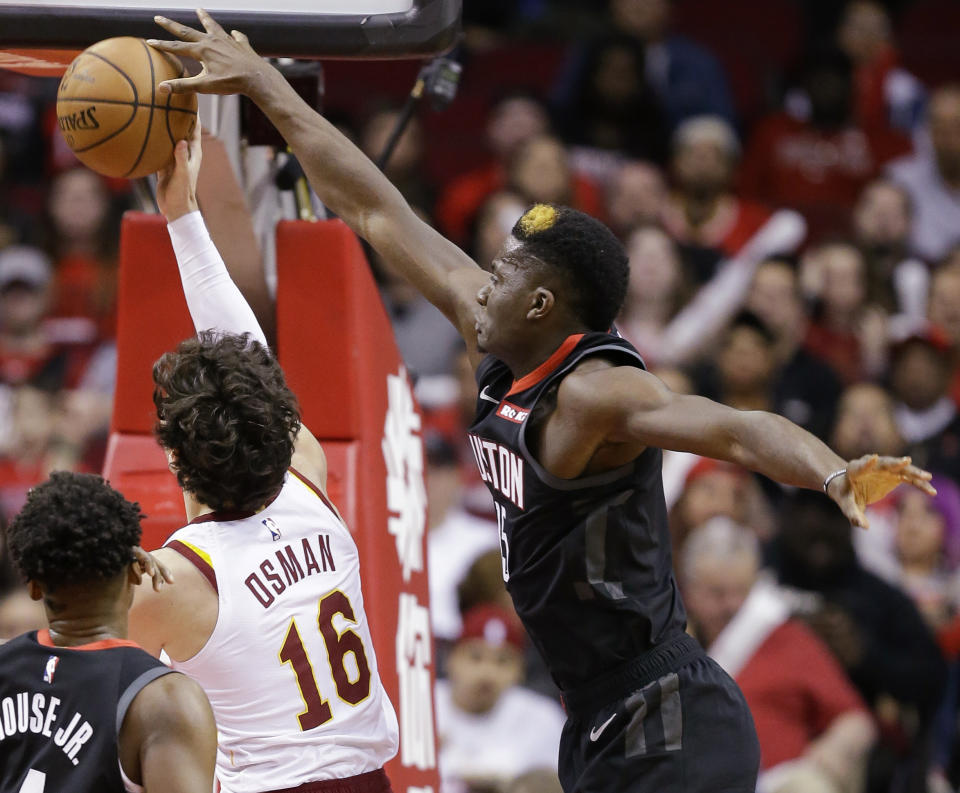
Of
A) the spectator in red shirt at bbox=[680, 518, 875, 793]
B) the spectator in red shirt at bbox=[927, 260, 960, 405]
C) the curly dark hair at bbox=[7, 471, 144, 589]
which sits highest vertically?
the curly dark hair at bbox=[7, 471, 144, 589]

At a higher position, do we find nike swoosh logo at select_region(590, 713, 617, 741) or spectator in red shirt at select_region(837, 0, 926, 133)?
nike swoosh logo at select_region(590, 713, 617, 741)

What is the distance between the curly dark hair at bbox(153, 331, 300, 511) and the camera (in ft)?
10.7

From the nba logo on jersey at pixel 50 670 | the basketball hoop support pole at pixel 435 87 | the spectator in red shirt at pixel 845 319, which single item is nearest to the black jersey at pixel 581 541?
the nba logo on jersey at pixel 50 670

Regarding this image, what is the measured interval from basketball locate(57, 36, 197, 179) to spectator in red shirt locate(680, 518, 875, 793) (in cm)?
352

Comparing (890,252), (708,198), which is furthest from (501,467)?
(890,252)

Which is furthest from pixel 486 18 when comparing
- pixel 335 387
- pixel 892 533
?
pixel 335 387

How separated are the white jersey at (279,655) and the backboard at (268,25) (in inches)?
49.1

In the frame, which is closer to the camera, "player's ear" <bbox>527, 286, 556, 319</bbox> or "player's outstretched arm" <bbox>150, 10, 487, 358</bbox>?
"player's ear" <bbox>527, 286, 556, 319</bbox>

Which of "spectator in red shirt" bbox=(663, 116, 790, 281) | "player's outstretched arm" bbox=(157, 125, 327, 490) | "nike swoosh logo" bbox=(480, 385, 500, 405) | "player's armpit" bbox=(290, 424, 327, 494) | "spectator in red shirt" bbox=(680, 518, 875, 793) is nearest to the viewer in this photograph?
"nike swoosh logo" bbox=(480, 385, 500, 405)

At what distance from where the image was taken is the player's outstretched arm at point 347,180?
3682 millimetres

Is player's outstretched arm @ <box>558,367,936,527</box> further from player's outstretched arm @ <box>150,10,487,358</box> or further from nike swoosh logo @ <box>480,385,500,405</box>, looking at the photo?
player's outstretched arm @ <box>150,10,487,358</box>

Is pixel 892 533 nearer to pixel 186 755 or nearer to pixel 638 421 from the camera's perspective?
pixel 638 421

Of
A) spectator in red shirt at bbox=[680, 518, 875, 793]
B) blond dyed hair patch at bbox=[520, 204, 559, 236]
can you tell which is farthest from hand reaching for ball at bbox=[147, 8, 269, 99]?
spectator in red shirt at bbox=[680, 518, 875, 793]

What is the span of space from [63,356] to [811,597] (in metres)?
4.12
